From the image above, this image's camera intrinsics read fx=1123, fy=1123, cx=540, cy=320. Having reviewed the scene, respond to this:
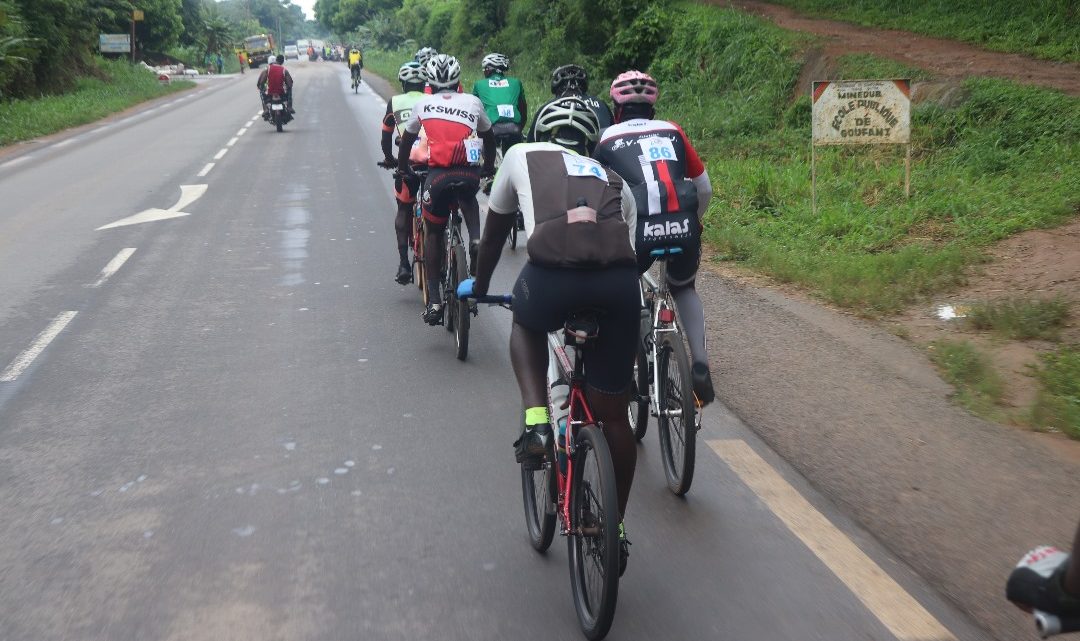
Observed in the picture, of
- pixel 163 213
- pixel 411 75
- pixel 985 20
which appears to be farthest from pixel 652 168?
pixel 985 20

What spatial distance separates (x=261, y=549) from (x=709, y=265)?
20.5 ft

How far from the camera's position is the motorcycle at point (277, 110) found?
25.1 meters

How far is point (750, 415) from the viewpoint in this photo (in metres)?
5.88

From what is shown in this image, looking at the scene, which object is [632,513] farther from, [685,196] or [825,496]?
[685,196]

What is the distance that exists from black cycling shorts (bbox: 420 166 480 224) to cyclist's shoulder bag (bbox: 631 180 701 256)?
2541 millimetres

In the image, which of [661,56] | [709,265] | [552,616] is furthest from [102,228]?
[661,56]

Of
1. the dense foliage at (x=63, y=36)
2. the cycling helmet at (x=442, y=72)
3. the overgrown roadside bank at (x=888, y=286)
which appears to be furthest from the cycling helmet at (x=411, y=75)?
the dense foliage at (x=63, y=36)

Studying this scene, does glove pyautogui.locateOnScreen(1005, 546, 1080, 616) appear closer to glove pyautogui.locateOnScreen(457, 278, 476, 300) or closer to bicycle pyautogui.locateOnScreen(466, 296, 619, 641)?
bicycle pyautogui.locateOnScreen(466, 296, 619, 641)

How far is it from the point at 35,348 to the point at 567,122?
4541 mm

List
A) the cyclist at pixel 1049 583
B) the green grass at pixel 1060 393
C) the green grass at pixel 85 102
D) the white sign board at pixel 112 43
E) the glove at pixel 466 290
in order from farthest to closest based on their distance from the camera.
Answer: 1. the white sign board at pixel 112 43
2. the green grass at pixel 85 102
3. the green grass at pixel 1060 393
4. the glove at pixel 466 290
5. the cyclist at pixel 1049 583

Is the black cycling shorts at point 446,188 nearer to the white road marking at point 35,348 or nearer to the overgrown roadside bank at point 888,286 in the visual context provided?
the overgrown roadside bank at point 888,286

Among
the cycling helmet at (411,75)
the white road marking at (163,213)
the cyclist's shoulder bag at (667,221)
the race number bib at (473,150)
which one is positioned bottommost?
the white road marking at (163,213)

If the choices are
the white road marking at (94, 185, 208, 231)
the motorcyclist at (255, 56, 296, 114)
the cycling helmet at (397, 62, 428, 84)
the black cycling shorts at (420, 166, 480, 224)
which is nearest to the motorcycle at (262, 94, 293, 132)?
the motorcyclist at (255, 56, 296, 114)

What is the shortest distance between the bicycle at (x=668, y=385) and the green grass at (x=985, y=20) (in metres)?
13.7
